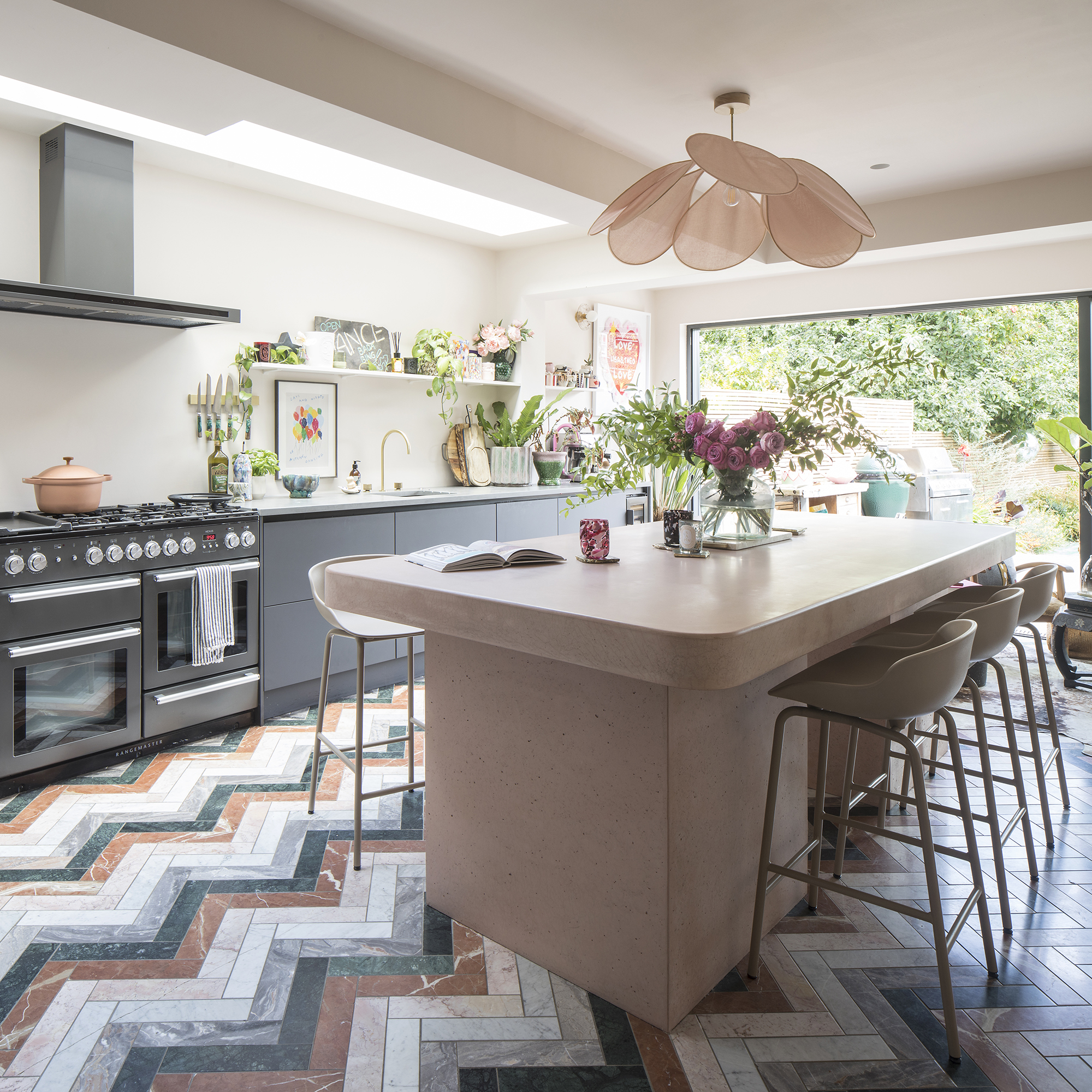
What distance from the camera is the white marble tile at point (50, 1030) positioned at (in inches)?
69.4

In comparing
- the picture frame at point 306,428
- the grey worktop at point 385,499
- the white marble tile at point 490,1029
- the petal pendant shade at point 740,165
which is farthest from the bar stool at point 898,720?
the picture frame at point 306,428

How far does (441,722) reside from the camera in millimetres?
2273

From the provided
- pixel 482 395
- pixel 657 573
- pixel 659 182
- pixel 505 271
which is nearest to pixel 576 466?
pixel 482 395

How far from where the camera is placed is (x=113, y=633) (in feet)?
11.0

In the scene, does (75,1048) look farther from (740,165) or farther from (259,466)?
(259,466)

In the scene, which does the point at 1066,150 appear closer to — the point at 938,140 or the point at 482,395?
the point at 938,140

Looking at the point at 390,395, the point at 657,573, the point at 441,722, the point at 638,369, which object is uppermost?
the point at 638,369

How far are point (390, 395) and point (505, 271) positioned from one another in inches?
56.6

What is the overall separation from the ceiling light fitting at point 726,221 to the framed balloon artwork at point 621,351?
3.50 meters

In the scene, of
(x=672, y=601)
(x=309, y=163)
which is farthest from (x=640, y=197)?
(x=309, y=163)

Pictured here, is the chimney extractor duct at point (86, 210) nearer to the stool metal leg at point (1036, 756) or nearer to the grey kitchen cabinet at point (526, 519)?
the grey kitchen cabinet at point (526, 519)

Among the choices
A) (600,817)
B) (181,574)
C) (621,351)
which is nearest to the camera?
(600,817)

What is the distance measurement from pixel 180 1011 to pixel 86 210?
3.26m

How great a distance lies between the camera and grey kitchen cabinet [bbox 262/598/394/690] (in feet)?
13.1
